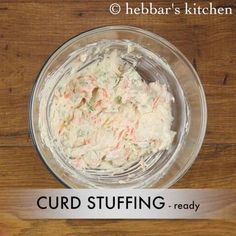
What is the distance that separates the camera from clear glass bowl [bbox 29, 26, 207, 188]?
0.73 metres

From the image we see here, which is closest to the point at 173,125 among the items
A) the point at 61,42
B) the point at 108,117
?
the point at 108,117

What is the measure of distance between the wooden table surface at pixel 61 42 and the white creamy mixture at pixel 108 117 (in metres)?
0.04

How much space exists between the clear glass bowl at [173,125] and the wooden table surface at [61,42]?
19mm

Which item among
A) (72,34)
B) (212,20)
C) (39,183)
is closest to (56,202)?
(39,183)

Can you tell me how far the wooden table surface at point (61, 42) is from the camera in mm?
743

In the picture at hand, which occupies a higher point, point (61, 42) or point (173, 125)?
point (61, 42)

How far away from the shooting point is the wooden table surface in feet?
2.44

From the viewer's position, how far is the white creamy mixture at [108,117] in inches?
28.4

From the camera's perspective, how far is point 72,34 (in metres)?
0.74

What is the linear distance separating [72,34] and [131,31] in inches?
3.4

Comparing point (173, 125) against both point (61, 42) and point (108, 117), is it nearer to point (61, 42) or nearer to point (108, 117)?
point (108, 117)

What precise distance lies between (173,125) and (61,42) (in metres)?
0.20

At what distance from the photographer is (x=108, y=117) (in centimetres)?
72

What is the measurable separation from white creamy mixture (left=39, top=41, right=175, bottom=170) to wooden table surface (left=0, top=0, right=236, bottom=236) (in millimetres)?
44
